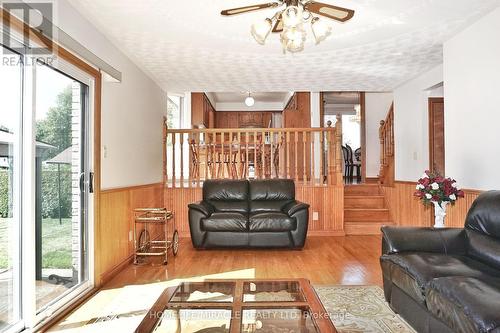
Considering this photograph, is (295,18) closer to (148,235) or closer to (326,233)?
(148,235)

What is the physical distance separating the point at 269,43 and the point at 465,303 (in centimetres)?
325

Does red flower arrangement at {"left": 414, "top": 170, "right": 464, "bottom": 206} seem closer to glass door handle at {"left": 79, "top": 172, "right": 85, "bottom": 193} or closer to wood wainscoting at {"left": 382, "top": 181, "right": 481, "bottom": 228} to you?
wood wainscoting at {"left": 382, "top": 181, "right": 481, "bottom": 228}

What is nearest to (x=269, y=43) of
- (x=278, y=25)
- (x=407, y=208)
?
(x=278, y=25)

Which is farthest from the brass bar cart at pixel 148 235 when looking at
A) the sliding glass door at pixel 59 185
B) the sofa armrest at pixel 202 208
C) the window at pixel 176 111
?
the window at pixel 176 111

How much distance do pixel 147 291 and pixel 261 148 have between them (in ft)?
12.0

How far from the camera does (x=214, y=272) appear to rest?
13.0 ft

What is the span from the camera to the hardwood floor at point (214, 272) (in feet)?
9.04

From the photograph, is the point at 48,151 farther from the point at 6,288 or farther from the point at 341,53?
the point at 341,53

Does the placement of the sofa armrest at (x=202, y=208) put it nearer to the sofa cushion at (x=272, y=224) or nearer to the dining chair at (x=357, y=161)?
the sofa cushion at (x=272, y=224)

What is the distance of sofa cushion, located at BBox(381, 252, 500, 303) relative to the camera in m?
2.21

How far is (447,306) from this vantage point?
189 centimetres

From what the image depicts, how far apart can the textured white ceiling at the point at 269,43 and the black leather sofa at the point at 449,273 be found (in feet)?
5.97

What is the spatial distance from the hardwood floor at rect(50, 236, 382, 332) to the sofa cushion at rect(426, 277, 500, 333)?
1.57 metres

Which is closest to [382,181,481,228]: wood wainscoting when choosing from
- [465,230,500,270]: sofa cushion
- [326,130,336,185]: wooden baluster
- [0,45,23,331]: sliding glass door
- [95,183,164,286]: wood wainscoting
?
[326,130,336,185]: wooden baluster
